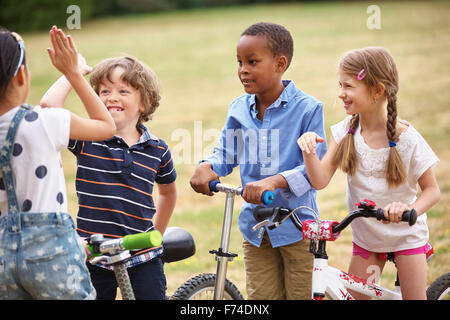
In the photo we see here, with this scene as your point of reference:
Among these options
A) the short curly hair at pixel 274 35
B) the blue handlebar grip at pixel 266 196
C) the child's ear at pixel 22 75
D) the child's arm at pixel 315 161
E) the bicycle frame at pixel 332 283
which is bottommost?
the bicycle frame at pixel 332 283

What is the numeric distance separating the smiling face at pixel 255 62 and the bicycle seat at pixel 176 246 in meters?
0.97

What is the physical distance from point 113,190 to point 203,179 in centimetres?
47

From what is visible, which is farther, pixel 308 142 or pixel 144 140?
pixel 144 140

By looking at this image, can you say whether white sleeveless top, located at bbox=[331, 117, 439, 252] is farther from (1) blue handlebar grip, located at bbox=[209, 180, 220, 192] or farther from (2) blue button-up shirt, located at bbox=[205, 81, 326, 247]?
(1) blue handlebar grip, located at bbox=[209, 180, 220, 192]

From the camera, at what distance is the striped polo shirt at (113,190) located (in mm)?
3039

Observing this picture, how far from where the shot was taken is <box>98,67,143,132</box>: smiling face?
10.5 feet

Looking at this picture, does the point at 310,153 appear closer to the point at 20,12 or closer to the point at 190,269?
the point at 190,269

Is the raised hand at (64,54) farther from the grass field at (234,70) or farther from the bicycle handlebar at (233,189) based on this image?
the grass field at (234,70)

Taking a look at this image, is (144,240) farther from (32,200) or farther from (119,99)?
(119,99)

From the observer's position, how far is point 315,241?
9.51ft

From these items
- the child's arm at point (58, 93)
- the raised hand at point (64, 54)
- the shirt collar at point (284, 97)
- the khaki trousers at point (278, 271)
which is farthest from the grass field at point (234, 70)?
the raised hand at point (64, 54)

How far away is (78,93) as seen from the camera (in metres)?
2.46

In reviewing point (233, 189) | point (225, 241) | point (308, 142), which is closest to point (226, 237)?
point (225, 241)
